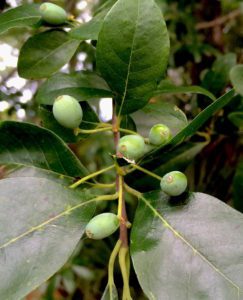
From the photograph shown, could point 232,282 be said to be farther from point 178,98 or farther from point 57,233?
point 178,98

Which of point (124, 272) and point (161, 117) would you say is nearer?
point (124, 272)

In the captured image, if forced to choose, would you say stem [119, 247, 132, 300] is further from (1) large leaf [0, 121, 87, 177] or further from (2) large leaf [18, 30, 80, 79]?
(2) large leaf [18, 30, 80, 79]

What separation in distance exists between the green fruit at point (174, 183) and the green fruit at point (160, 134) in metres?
0.06

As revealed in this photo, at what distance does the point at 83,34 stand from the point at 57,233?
35cm

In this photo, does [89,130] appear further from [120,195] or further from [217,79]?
[217,79]

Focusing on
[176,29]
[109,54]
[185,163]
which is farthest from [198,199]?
[176,29]

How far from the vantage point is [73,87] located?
858mm

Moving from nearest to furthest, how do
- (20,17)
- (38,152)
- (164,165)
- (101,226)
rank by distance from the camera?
(101,226) → (38,152) → (20,17) → (164,165)

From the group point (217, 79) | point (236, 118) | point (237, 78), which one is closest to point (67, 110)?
point (237, 78)

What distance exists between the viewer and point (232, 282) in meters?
0.61

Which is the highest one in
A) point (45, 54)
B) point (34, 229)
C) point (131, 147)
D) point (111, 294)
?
point (45, 54)

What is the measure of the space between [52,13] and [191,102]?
53cm

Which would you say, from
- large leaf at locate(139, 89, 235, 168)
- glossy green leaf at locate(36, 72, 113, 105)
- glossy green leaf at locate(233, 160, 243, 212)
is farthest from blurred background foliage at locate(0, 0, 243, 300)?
large leaf at locate(139, 89, 235, 168)

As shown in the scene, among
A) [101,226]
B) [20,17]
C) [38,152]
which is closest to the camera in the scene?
[101,226]
